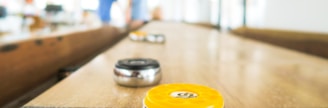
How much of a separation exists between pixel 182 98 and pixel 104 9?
15.5 ft

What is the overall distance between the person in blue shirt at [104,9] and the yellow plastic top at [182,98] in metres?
4.44

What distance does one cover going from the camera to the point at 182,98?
0.49 meters

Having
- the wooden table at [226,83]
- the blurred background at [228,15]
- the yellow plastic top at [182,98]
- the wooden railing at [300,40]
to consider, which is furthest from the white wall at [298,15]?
the yellow plastic top at [182,98]

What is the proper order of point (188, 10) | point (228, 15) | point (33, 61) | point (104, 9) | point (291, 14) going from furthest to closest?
point (188, 10)
point (228, 15)
point (104, 9)
point (291, 14)
point (33, 61)

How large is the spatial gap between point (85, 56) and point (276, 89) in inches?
52.5

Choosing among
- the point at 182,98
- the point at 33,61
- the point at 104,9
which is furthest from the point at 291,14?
the point at 182,98

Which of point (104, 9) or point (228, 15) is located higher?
point (104, 9)

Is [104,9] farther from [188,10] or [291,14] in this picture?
[188,10]

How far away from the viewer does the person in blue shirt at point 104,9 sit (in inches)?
193

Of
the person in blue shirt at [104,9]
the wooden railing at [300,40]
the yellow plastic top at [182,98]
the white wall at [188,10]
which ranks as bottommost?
the white wall at [188,10]

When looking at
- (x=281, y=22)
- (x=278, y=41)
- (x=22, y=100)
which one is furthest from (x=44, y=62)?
(x=281, y=22)

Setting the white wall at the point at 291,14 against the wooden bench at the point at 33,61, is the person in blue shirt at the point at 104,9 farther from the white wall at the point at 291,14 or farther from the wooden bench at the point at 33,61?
the wooden bench at the point at 33,61

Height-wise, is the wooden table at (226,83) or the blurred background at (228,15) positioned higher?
the wooden table at (226,83)

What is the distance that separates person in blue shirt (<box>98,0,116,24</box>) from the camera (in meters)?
4.90
